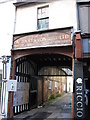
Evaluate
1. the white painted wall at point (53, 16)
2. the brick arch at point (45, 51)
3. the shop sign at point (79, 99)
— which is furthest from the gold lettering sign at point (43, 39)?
the shop sign at point (79, 99)

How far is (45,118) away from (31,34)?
4.95 m

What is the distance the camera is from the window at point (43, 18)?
35.9ft

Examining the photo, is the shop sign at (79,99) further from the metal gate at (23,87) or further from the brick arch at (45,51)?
the metal gate at (23,87)

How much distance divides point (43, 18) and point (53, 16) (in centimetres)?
81

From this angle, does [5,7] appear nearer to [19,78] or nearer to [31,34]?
[31,34]

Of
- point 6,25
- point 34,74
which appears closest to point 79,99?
point 34,74

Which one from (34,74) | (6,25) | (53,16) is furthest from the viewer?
(34,74)

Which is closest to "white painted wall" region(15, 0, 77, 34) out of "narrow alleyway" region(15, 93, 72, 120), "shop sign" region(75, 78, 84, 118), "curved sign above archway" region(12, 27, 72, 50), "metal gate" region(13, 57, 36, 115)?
"curved sign above archway" region(12, 27, 72, 50)

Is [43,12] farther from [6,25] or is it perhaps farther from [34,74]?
[34,74]

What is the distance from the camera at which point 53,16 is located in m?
10.5

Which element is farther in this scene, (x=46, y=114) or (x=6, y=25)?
(x=6, y=25)

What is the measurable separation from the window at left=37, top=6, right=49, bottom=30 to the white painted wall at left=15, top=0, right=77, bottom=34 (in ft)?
0.83

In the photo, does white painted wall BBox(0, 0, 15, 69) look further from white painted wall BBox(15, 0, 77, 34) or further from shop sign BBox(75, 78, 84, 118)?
shop sign BBox(75, 78, 84, 118)

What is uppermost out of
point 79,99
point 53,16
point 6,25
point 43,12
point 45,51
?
point 43,12
